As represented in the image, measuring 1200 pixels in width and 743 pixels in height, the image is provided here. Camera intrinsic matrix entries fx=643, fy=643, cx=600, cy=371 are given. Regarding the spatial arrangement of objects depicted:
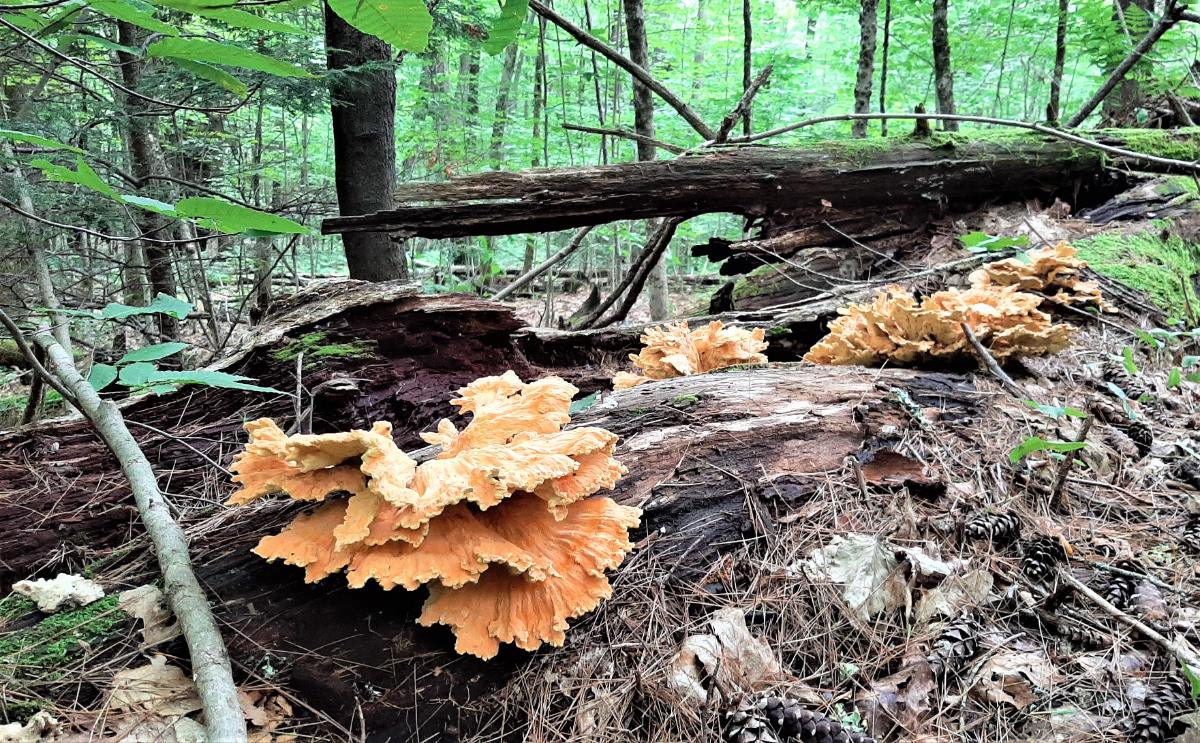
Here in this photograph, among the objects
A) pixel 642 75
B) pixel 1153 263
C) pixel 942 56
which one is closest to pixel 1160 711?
pixel 1153 263

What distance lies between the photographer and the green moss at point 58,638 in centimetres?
170

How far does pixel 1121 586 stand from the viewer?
2.32 m

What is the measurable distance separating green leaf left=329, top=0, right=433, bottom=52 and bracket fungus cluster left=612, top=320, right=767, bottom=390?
3.06 metres

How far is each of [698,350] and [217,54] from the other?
126 inches

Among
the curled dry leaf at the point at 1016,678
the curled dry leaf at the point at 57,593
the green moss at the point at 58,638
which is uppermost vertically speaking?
the curled dry leaf at the point at 57,593

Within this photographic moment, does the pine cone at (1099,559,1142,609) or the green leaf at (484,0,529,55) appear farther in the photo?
the pine cone at (1099,559,1142,609)

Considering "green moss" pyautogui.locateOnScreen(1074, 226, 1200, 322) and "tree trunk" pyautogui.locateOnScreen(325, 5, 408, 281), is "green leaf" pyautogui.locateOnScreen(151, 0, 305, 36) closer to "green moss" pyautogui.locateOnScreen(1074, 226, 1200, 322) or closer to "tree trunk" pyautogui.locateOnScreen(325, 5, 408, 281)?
"tree trunk" pyautogui.locateOnScreen(325, 5, 408, 281)

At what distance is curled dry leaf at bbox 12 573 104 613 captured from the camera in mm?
1884

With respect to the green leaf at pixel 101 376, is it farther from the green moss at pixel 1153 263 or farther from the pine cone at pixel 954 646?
the green moss at pixel 1153 263

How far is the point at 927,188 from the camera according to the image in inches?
240

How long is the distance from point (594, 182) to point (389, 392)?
2699mm

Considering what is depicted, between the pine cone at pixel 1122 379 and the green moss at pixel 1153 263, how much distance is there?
1466 mm

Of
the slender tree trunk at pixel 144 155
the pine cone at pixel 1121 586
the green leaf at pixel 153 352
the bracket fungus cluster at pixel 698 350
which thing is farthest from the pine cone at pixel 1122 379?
the slender tree trunk at pixel 144 155

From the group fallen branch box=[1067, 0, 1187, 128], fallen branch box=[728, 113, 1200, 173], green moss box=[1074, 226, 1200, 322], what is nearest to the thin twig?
fallen branch box=[728, 113, 1200, 173]
